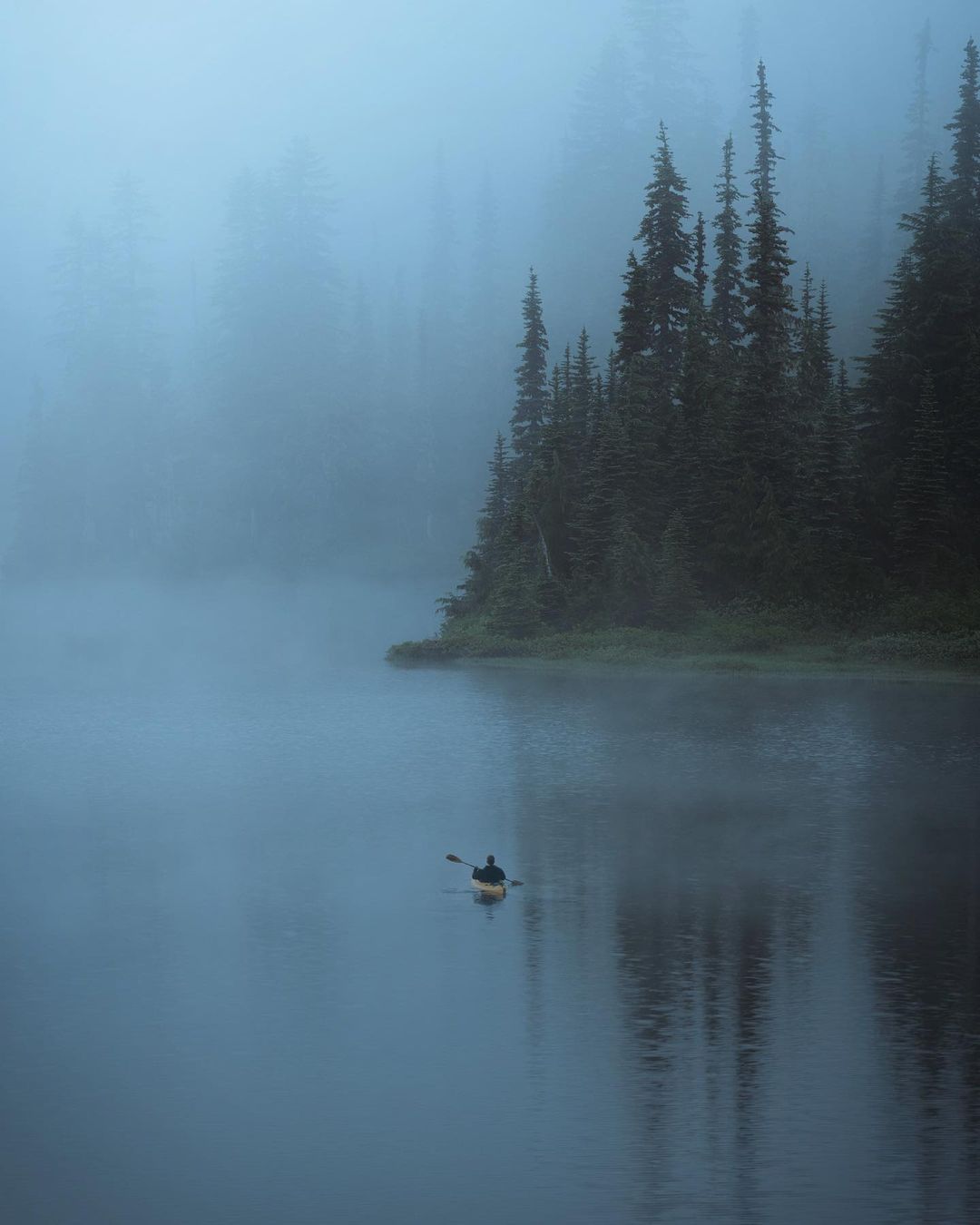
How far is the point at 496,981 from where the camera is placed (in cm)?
2484

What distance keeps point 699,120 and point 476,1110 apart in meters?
120

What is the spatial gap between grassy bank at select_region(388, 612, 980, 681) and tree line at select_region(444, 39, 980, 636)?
1.53 m

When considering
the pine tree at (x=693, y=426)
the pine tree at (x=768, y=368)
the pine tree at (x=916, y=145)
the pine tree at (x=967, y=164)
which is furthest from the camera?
the pine tree at (x=916, y=145)

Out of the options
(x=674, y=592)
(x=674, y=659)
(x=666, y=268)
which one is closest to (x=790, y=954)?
(x=674, y=659)

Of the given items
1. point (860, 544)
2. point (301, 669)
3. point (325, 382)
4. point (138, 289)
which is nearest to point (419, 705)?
point (301, 669)

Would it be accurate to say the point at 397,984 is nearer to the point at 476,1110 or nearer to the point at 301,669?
the point at 476,1110

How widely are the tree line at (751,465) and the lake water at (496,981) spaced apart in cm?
1890

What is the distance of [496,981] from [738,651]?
39.6 meters


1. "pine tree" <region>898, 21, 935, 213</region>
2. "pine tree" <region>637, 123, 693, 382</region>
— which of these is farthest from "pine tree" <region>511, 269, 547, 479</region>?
"pine tree" <region>898, 21, 935, 213</region>

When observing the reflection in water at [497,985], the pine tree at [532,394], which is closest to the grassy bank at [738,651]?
the reflection in water at [497,985]

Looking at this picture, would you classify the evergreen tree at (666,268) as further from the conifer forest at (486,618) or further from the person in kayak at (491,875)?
the person in kayak at (491,875)

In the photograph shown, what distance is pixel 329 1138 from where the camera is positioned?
18.9m

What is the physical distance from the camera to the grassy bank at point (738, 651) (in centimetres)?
5897

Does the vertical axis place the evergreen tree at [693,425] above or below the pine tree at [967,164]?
below
